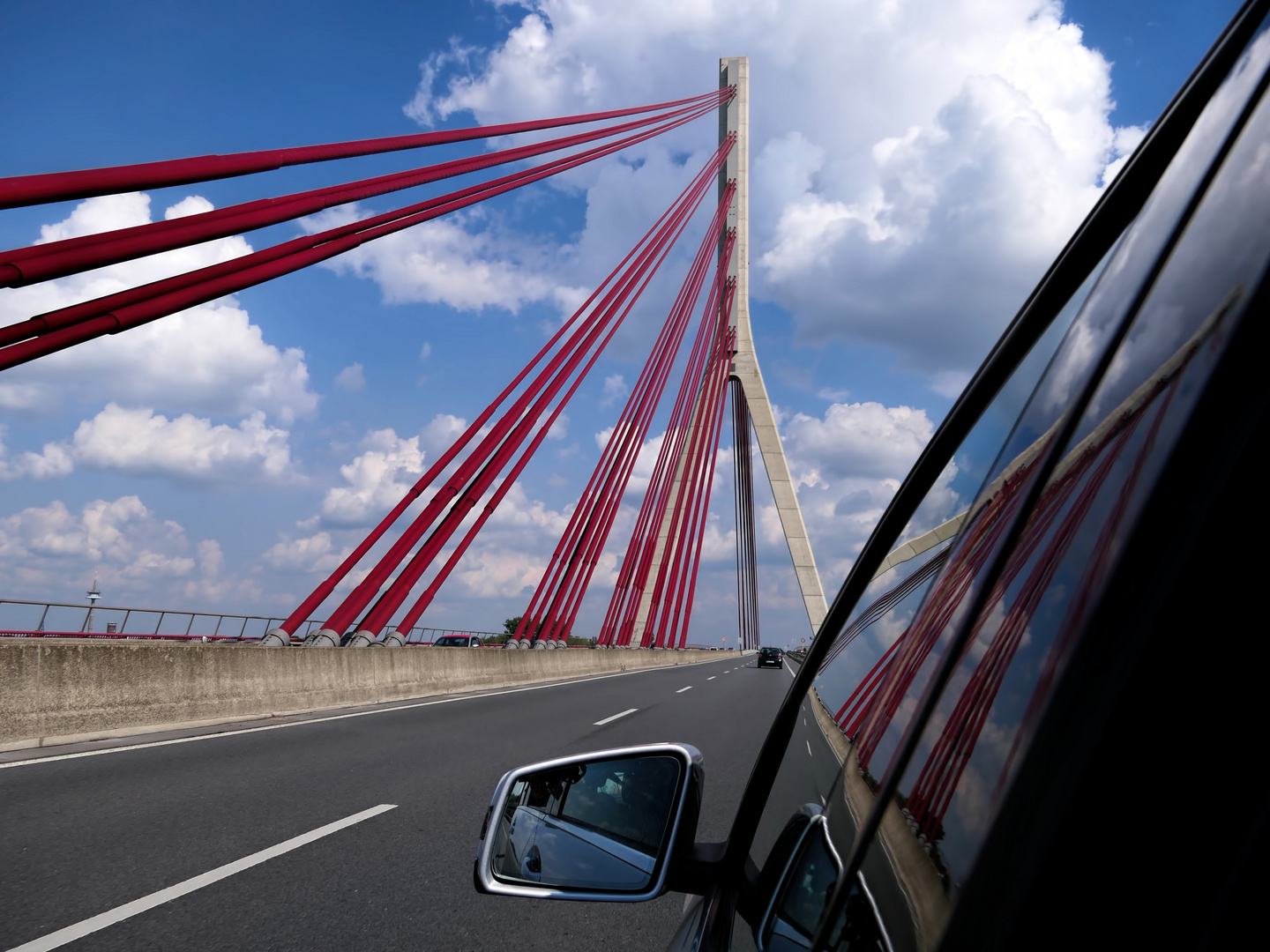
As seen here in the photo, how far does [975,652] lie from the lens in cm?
91

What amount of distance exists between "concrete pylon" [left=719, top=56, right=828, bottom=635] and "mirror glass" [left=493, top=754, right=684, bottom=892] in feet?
103

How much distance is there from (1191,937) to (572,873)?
1.47m

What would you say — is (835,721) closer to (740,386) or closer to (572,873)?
(572,873)

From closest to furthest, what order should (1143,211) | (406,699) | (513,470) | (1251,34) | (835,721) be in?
(1251,34)
(1143,211)
(835,721)
(406,699)
(513,470)

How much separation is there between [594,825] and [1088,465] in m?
1.73

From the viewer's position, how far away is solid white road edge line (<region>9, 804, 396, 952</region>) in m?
3.45

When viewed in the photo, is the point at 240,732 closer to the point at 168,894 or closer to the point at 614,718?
the point at 614,718

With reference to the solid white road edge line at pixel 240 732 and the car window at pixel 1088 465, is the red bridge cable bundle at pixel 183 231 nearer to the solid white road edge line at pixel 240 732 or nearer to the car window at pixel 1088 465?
the solid white road edge line at pixel 240 732

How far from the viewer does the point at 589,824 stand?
220 centimetres

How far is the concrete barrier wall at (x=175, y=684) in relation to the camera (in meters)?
8.14

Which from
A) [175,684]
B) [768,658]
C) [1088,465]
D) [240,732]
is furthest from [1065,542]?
[768,658]

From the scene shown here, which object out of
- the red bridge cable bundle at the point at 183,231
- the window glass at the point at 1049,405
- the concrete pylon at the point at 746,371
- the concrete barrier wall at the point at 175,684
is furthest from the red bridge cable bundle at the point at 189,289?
the concrete pylon at the point at 746,371

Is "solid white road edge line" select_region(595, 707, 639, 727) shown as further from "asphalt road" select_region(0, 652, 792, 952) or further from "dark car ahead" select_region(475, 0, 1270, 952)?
"dark car ahead" select_region(475, 0, 1270, 952)

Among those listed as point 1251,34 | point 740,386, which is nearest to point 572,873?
point 1251,34
